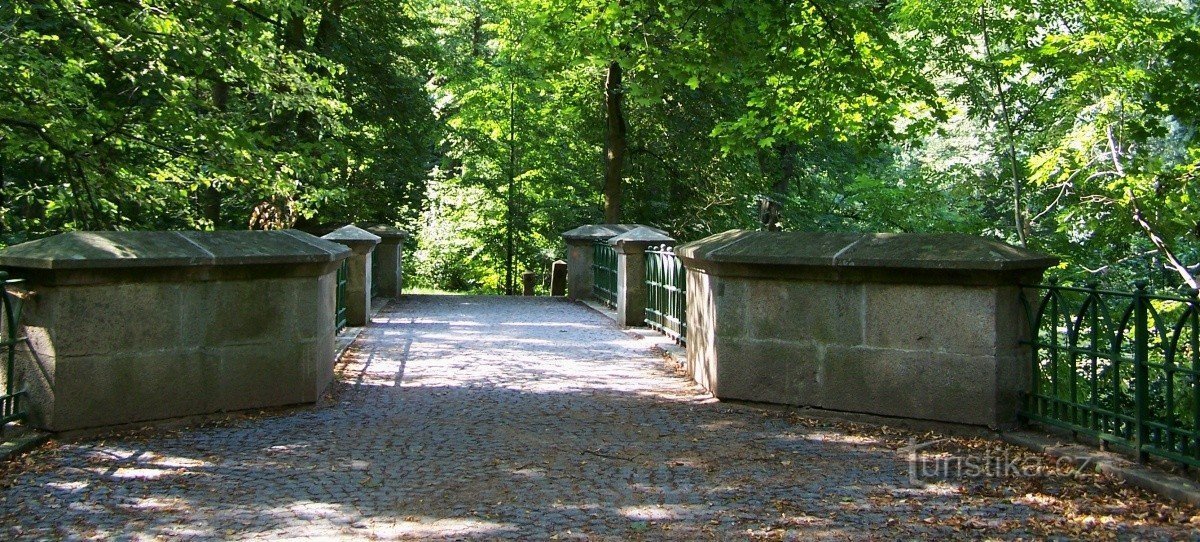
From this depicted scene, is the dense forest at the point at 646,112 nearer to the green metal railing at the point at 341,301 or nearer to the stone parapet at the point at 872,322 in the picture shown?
the green metal railing at the point at 341,301

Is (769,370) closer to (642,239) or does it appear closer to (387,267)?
(642,239)

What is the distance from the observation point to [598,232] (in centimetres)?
1922

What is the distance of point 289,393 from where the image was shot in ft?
25.2

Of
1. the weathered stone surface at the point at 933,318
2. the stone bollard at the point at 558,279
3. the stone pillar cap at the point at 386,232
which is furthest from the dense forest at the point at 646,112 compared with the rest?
the weathered stone surface at the point at 933,318

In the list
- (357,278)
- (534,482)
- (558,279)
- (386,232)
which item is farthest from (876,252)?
(558,279)

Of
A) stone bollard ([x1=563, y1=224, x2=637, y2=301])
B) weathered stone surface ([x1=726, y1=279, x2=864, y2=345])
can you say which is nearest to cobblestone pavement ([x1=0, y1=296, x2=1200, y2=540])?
weathered stone surface ([x1=726, y1=279, x2=864, y2=345])

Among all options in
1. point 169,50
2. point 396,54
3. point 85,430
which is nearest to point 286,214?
point 396,54

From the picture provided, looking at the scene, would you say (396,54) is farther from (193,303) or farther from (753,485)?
(753,485)

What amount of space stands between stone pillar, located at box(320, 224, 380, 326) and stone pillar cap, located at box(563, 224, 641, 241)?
5337 millimetres

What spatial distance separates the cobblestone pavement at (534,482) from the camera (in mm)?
4605

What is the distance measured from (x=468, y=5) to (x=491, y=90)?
3923 mm

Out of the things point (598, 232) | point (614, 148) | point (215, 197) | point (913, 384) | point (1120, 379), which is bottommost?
point (913, 384)

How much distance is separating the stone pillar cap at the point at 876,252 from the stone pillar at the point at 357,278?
289 inches

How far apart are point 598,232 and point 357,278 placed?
609 cm
